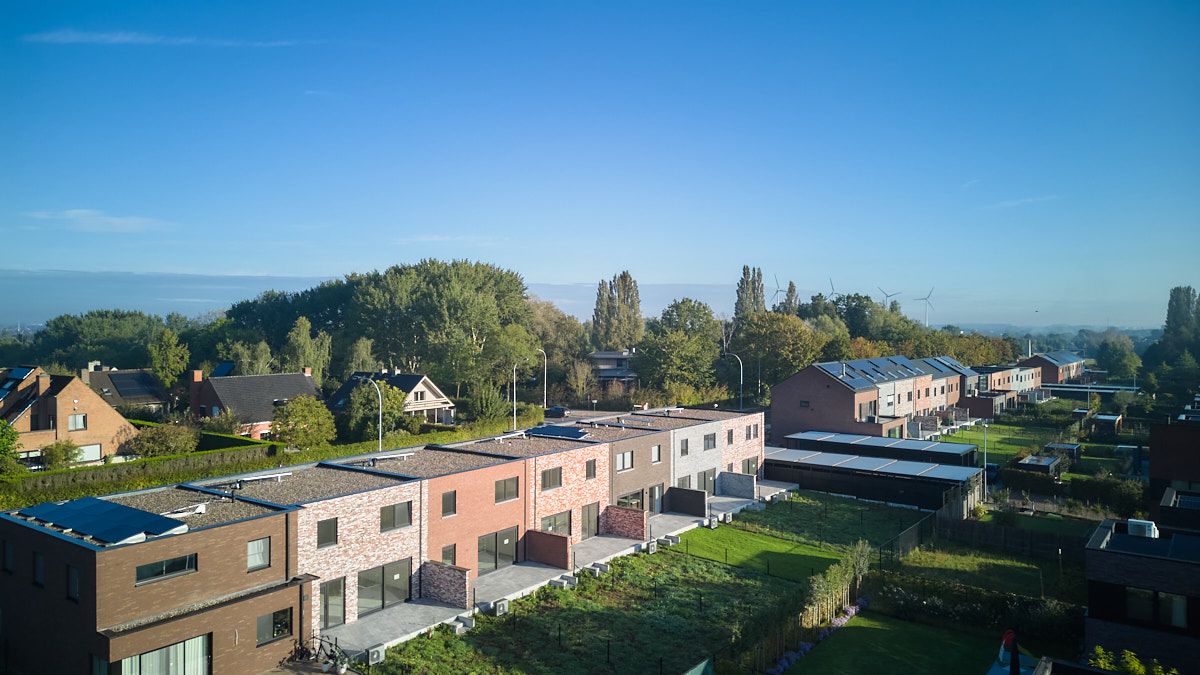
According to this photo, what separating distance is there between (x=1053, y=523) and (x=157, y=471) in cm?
4108

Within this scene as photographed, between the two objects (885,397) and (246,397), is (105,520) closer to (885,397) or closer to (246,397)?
(246,397)

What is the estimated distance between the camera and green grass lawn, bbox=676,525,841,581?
28302 millimetres

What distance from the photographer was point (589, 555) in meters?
29.4

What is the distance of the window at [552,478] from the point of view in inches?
1175

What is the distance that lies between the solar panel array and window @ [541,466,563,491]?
1378 centimetres

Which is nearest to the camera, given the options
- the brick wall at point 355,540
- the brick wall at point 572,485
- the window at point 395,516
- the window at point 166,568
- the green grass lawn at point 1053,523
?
the window at point 166,568

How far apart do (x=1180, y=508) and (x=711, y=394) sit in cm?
4558

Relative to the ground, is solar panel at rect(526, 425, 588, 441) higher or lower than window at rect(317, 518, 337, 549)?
higher

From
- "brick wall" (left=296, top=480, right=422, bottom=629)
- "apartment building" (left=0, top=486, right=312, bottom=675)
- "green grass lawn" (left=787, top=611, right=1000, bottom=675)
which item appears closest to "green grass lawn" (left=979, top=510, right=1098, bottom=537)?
"green grass lawn" (left=787, top=611, right=1000, bottom=675)

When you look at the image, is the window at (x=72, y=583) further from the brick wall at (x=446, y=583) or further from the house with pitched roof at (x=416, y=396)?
the house with pitched roof at (x=416, y=396)

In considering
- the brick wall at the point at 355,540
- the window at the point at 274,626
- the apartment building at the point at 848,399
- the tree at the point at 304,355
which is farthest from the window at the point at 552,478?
the tree at the point at 304,355

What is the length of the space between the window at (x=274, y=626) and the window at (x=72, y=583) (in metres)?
4.18

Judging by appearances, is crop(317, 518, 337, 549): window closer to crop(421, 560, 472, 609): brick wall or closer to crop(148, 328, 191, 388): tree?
crop(421, 560, 472, 609): brick wall

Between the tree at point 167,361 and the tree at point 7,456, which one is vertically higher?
the tree at point 167,361
